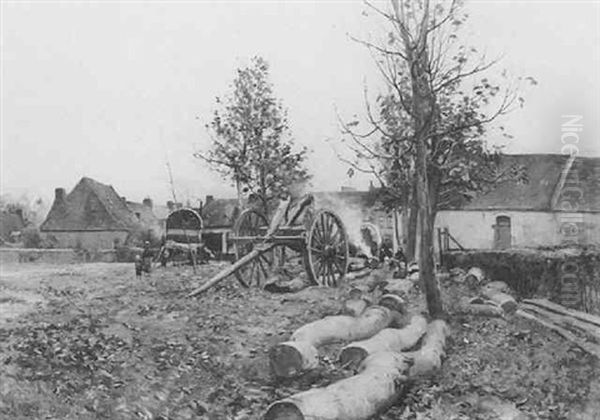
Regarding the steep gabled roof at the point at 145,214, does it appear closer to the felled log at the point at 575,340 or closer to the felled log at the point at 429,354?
the felled log at the point at 429,354

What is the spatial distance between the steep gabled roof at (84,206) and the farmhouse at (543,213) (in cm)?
211

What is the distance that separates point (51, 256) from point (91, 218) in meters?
0.29

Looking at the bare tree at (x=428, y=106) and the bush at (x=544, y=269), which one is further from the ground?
the bare tree at (x=428, y=106)

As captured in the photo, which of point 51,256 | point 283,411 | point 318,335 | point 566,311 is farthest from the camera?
point 566,311

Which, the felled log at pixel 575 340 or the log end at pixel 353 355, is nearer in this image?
the log end at pixel 353 355

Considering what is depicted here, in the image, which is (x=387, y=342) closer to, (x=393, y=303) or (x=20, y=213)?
(x=393, y=303)

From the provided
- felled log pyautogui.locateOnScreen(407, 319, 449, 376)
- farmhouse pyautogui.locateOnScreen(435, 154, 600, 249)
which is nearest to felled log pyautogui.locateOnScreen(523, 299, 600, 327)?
farmhouse pyautogui.locateOnScreen(435, 154, 600, 249)

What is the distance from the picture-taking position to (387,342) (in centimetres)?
374

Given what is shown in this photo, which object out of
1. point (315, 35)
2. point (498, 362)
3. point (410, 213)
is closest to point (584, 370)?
point (498, 362)

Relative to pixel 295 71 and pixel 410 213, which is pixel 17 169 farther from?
pixel 410 213

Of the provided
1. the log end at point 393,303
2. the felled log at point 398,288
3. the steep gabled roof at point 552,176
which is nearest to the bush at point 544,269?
the steep gabled roof at point 552,176

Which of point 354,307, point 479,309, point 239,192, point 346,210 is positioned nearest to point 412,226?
point 346,210

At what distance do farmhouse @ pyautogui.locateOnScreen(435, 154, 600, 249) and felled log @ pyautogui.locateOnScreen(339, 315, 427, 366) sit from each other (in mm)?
628

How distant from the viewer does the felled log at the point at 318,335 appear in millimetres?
3377
